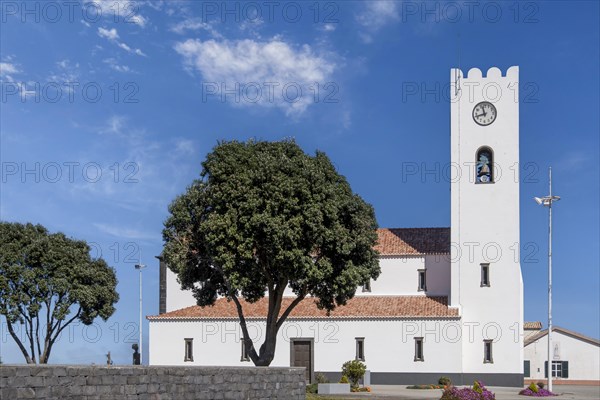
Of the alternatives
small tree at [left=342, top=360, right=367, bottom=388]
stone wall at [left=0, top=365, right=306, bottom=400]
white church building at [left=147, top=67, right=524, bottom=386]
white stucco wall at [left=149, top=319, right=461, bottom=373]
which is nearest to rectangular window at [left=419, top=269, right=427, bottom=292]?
white church building at [left=147, top=67, right=524, bottom=386]

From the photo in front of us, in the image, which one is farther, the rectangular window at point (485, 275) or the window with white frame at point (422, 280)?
the window with white frame at point (422, 280)

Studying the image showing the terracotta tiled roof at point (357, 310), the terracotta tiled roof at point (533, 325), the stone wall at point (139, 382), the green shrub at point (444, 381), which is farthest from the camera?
the terracotta tiled roof at point (533, 325)

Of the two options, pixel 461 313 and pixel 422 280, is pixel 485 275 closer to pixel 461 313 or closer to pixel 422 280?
pixel 461 313

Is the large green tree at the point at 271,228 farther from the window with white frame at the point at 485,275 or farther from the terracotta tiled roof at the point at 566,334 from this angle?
the terracotta tiled roof at the point at 566,334

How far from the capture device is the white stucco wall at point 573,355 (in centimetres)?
7644

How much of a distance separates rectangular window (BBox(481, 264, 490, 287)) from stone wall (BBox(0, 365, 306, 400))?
29.8 m

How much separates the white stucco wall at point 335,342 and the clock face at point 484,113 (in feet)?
42.8

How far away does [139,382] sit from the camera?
18.7 metres

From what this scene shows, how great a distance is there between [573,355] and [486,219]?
29.1 m

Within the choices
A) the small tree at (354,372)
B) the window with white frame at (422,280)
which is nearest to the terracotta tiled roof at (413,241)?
the window with white frame at (422,280)

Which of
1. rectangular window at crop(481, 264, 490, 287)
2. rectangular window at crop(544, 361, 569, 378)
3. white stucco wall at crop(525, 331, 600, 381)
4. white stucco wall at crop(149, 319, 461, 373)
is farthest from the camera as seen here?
rectangular window at crop(544, 361, 569, 378)

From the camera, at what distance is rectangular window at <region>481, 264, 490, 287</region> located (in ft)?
178

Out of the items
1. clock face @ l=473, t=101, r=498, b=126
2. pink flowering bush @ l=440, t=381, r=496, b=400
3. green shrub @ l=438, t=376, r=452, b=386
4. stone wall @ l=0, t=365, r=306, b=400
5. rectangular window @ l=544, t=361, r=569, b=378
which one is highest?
clock face @ l=473, t=101, r=498, b=126

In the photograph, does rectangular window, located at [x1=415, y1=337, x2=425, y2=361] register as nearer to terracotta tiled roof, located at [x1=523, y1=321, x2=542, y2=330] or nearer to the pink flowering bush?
the pink flowering bush
